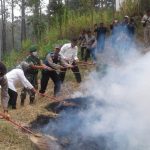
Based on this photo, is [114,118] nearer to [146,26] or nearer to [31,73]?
[31,73]

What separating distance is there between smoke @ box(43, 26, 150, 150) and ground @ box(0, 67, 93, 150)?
730mm

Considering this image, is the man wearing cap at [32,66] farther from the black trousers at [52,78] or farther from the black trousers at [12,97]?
the black trousers at [12,97]

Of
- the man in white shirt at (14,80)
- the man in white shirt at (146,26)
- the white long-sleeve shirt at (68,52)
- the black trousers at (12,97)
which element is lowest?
the black trousers at (12,97)

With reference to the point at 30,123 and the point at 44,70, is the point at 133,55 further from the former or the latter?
the point at 30,123

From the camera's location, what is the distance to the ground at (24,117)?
9.69 meters

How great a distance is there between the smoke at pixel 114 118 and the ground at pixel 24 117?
2.40ft

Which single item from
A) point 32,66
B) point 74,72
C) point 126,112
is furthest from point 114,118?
point 74,72

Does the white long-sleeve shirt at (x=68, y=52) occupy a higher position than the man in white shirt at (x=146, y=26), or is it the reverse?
the man in white shirt at (x=146, y=26)

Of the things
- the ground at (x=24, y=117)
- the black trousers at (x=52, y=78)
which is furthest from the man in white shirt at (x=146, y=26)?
the black trousers at (x=52, y=78)

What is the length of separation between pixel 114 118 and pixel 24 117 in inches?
107

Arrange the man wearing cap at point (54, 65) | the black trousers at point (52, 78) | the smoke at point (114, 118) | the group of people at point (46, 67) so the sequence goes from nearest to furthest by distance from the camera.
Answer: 1. the smoke at point (114, 118)
2. the group of people at point (46, 67)
3. the man wearing cap at point (54, 65)
4. the black trousers at point (52, 78)

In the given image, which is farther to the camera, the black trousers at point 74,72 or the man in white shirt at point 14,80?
the black trousers at point 74,72

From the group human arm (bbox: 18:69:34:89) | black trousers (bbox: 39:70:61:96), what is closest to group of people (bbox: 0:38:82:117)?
black trousers (bbox: 39:70:61:96)

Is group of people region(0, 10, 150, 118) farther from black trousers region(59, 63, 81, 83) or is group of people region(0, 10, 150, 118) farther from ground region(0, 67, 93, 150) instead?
ground region(0, 67, 93, 150)
